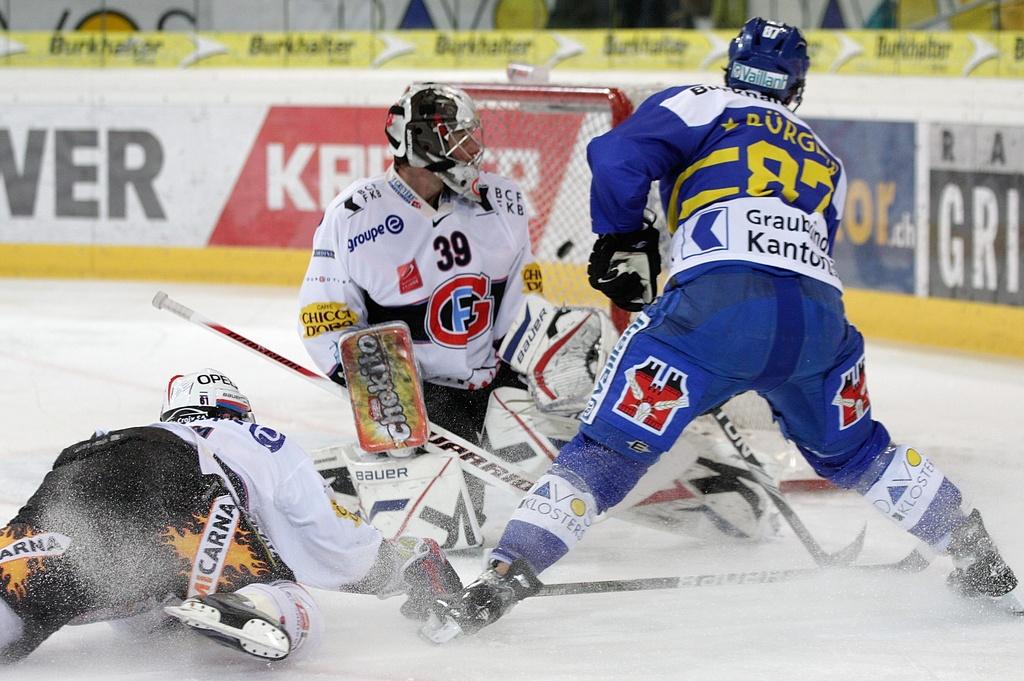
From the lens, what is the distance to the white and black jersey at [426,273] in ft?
11.9

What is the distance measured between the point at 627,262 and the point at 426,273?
725mm

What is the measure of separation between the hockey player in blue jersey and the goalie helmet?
22.7 inches

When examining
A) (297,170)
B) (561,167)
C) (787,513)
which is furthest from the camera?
(297,170)

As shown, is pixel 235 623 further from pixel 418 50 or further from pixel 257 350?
pixel 418 50

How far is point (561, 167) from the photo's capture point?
5.59m

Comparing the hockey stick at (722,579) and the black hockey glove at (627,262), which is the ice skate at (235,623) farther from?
the black hockey glove at (627,262)

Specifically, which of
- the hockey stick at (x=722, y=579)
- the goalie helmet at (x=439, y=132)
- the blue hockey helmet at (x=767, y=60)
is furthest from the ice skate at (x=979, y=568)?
the goalie helmet at (x=439, y=132)

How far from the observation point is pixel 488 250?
3.76 m

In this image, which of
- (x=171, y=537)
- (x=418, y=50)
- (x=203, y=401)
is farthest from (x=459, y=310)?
(x=418, y=50)

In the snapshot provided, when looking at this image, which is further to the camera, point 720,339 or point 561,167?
point 561,167

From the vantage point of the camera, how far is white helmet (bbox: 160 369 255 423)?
2830 mm

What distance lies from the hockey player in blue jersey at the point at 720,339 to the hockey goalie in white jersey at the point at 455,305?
57 centimetres

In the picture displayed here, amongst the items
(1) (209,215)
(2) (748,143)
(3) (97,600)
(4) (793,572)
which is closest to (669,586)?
(4) (793,572)

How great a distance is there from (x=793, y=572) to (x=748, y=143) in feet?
3.11
